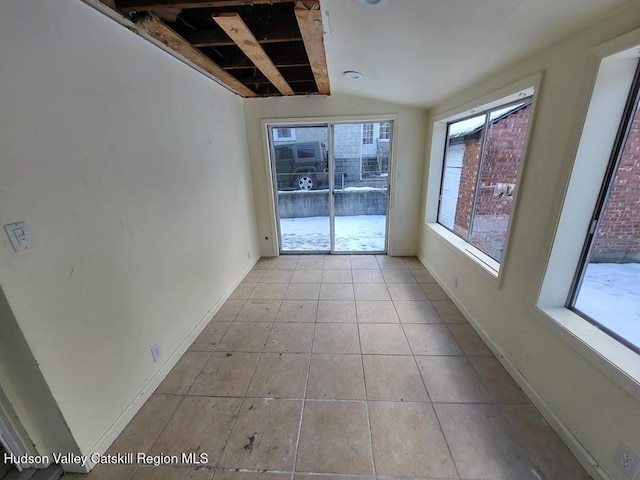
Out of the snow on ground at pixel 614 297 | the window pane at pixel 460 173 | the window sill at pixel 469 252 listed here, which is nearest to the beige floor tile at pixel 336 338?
the window sill at pixel 469 252

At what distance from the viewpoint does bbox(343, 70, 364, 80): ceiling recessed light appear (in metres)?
2.55

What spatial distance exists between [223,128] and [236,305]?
1977mm

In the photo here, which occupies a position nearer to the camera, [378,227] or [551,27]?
[551,27]

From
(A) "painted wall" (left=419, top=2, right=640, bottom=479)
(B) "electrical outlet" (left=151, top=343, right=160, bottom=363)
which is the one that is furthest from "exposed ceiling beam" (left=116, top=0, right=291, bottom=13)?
(B) "electrical outlet" (left=151, top=343, right=160, bottom=363)

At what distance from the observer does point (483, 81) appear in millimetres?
2203

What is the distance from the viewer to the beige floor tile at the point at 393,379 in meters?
1.71

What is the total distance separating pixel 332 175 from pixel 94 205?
300 centimetres

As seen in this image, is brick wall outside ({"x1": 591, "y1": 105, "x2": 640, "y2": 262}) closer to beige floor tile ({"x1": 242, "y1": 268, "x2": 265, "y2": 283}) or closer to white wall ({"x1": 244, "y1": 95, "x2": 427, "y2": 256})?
white wall ({"x1": 244, "y1": 95, "x2": 427, "y2": 256})

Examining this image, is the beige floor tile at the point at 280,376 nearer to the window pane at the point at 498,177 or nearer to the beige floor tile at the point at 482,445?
the beige floor tile at the point at 482,445

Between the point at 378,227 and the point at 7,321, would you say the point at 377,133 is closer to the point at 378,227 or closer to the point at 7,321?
the point at 378,227

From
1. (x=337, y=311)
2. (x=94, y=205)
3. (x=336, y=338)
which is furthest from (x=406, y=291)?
(x=94, y=205)

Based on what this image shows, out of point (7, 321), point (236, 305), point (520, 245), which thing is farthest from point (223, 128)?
point (520, 245)

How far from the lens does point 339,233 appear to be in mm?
4879

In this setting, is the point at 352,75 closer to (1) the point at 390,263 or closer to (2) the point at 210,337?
(1) the point at 390,263
